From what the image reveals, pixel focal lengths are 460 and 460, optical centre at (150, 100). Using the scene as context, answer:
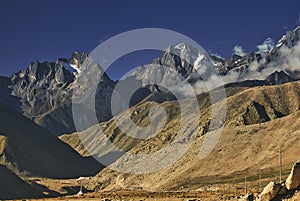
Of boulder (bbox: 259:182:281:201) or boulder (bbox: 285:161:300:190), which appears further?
boulder (bbox: 285:161:300:190)

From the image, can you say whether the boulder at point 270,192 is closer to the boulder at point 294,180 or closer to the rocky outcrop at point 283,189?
the rocky outcrop at point 283,189

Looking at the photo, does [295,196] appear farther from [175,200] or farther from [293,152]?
[293,152]

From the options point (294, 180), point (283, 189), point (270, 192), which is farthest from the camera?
point (294, 180)

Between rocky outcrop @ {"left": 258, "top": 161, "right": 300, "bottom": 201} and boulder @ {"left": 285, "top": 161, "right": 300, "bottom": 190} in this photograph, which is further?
boulder @ {"left": 285, "top": 161, "right": 300, "bottom": 190}

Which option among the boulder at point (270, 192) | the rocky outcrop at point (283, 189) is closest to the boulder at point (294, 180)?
the rocky outcrop at point (283, 189)

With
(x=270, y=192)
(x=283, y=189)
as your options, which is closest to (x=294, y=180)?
(x=283, y=189)

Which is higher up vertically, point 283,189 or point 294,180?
point 294,180

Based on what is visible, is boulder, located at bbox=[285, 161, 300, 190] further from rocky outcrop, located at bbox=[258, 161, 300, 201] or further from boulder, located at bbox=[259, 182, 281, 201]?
boulder, located at bbox=[259, 182, 281, 201]

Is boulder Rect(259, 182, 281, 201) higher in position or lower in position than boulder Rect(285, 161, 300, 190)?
lower

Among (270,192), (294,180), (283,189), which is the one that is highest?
(294,180)

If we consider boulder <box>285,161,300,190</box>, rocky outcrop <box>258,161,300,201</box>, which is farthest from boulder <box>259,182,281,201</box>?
boulder <box>285,161,300,190</box>

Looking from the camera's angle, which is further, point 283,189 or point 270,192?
point 283,189

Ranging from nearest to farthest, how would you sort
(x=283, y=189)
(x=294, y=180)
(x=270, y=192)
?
(x=270, y=192)
(x=283, y=189)
(x=294, y=180)

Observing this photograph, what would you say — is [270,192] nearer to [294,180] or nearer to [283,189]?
[283,189]
